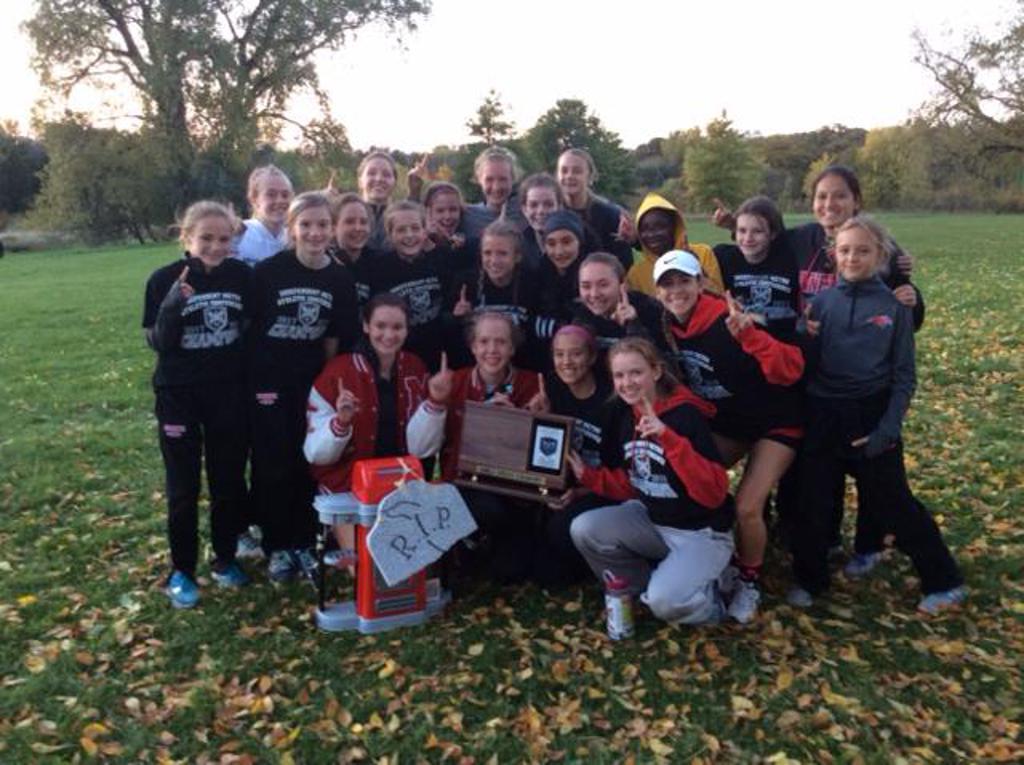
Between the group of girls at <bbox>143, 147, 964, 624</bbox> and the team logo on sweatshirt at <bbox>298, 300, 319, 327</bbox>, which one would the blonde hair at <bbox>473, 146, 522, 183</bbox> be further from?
the team logo on sweatshirt at <bbox>298, 300, 319, 327</bbox>

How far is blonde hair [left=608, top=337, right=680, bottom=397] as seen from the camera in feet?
15.5

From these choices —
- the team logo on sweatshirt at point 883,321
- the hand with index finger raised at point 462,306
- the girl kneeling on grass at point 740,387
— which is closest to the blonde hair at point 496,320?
the hand with index finger raised at point 462,306

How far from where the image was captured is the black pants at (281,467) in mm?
5277

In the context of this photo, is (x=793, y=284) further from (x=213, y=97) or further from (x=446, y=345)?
(x=213, y=97)

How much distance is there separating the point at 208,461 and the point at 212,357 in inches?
26.6

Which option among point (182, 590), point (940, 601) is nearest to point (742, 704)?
point (940, 601)

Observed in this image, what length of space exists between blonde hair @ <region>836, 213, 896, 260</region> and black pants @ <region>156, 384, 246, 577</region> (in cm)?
365

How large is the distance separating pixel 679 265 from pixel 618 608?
1.90m

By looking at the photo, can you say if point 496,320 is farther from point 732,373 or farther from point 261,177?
point 261,177

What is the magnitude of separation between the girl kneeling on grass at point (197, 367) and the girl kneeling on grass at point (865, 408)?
3.36 meters

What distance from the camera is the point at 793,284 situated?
534 cm

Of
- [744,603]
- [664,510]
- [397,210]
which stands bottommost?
[744,603]

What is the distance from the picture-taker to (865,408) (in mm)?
4875

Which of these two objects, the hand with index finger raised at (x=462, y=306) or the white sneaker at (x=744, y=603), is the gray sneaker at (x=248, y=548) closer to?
the hand with index finger raised at (x=462, y=306)
